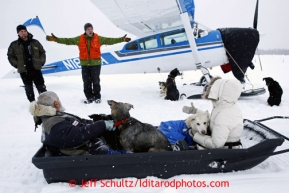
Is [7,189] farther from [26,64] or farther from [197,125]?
[26,64]

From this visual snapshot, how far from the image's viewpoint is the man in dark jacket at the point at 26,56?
17.7 ft

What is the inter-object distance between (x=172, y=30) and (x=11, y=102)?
16.3 ft

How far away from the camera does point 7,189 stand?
99.7 inches

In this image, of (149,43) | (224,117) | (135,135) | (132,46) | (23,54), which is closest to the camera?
(224,117)

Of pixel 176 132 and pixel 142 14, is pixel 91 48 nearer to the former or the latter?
pixel 142 14

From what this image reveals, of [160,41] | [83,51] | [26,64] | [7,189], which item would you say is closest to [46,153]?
[7,189]

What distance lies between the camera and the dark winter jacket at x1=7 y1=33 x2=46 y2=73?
5.41 meters

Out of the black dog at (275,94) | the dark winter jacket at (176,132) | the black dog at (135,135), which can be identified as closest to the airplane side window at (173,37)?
the black dog at (275,94)

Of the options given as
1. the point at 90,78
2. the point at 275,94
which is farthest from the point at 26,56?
the point at 275,94

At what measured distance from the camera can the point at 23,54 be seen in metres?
5.46

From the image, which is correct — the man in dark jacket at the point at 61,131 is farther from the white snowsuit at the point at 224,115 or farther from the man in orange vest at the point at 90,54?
the man in orange vest at the point at 90,54

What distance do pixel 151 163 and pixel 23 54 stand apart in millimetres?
4449

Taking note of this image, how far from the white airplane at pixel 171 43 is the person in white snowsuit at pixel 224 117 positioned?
3.59m

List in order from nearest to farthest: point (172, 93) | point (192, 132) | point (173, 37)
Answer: point (192, 132)
point (172, 93)
point (173, 37)
